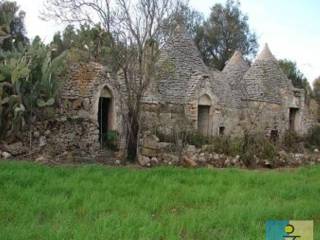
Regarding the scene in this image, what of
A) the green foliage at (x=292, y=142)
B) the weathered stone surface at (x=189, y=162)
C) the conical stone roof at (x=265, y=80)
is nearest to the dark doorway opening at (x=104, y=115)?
the weathered stone surface at (x=189, y=162)

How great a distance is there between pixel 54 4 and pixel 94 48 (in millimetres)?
3106

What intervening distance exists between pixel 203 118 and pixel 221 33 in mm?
18343

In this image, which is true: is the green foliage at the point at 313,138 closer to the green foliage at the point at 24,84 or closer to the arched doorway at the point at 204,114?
the arched doorway at the point at 204,114

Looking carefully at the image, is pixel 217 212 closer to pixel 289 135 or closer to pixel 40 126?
pixel 40 126

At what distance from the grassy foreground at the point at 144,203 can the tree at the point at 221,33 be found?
2533 centimetres

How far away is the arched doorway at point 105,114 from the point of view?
1467 centimetres

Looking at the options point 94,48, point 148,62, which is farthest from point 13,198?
point 94,48

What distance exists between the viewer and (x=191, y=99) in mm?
16656

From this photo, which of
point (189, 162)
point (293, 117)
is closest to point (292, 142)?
point (293, 117)

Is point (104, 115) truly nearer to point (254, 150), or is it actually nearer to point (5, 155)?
point (5, 155)

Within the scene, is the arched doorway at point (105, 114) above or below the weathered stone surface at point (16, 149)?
above

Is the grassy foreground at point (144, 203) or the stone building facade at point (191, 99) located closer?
the grassy foreground at point (144, 203)

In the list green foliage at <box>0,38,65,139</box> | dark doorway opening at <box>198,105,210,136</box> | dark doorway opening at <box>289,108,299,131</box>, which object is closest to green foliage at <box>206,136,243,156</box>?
dark doorway opening at <box>198,105,210,136</box>

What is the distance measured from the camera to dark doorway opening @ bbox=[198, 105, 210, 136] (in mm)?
17638
